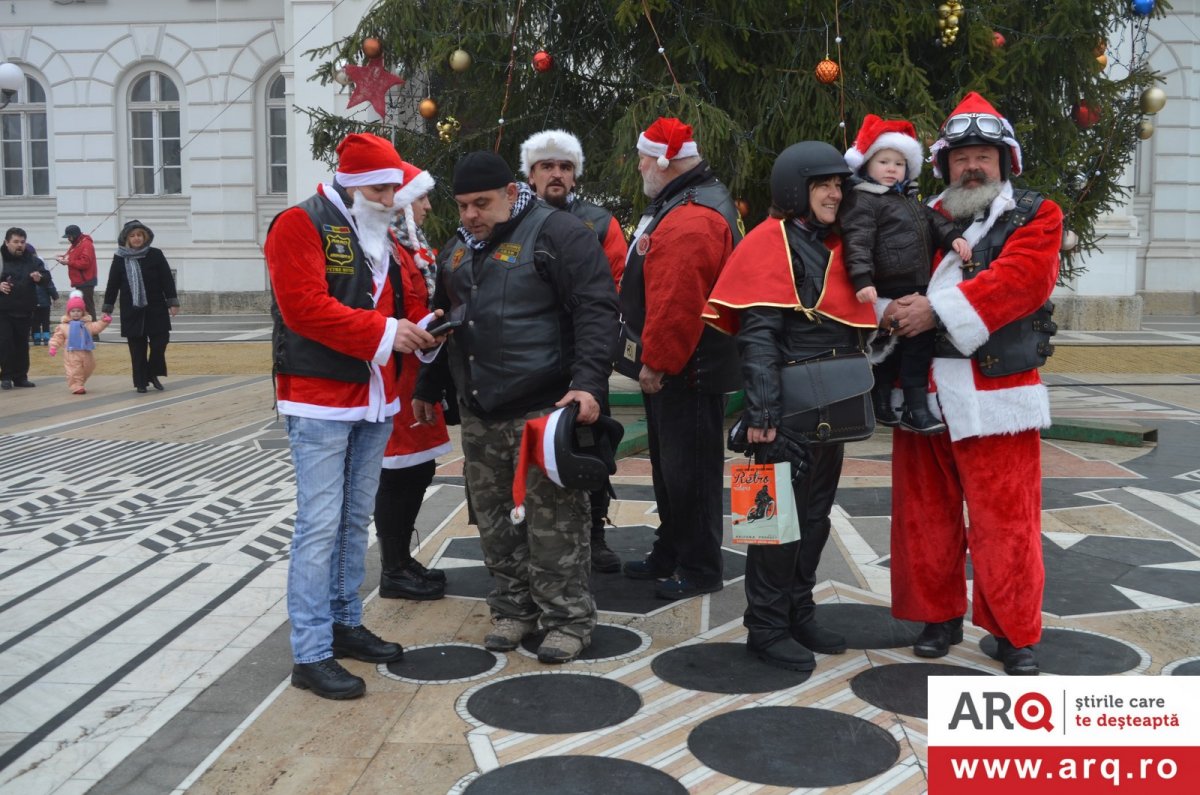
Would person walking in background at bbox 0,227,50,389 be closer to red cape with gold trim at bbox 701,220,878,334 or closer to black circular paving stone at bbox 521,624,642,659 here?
black circular paving stone at bbox 521,624,642,659

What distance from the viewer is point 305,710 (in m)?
3.87

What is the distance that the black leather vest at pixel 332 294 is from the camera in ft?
13.3

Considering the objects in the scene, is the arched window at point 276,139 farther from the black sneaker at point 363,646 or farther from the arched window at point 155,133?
the black sneaker at point 363,646

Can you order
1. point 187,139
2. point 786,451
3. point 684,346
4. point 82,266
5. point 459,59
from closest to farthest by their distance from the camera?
1. point 786,451
2. point 684,346
3. point 459,59
4. point 82,266
5. point 187,139

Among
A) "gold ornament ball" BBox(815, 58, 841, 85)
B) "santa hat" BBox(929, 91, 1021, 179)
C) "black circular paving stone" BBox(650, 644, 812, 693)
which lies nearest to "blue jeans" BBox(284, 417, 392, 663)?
"black circular paving stone" BBox(650, 644, 812, 693)

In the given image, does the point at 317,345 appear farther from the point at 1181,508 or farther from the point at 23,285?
the point at 23,285

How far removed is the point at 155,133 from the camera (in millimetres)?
25625

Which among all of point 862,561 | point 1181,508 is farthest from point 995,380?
point 1181,508

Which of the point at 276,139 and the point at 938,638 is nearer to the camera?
the point at 938,638

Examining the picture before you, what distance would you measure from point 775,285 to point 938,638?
1.38 m

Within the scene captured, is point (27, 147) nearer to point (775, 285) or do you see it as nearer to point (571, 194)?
point (571, 194)

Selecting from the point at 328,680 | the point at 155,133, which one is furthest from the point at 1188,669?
the point at 155,133

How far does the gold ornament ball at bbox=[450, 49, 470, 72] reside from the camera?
8.41m

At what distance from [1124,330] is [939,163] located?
1701cm
